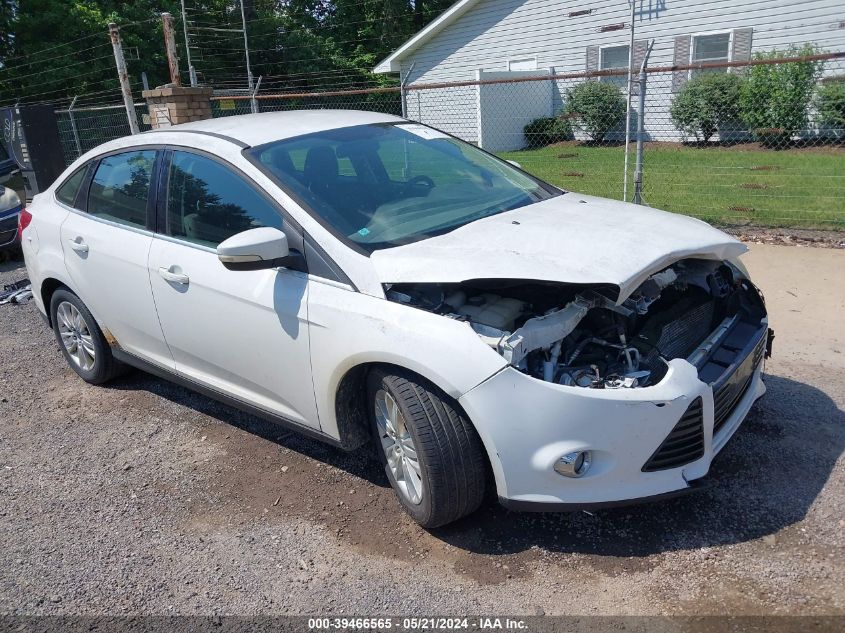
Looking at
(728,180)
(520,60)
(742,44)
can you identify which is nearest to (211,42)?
(520,60)

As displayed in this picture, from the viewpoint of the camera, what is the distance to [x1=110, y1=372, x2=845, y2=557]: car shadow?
3086mm

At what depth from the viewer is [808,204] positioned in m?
8.56

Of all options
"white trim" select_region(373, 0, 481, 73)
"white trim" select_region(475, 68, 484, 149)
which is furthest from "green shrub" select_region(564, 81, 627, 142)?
"white trim" select_region(373, 0, 481, 73)

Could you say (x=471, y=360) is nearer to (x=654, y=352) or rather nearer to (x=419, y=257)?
(x=419, y=257)

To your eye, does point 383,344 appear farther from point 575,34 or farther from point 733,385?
point 575,34

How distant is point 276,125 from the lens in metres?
4.05

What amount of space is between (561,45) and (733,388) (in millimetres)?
16499

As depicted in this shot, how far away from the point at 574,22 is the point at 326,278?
16.5 meters

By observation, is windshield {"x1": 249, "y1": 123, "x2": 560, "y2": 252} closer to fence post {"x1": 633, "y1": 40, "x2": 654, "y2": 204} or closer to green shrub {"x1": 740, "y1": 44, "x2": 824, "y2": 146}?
fence post {"x1": 633, "y1": 40, "x2": 654, "y2": 204}

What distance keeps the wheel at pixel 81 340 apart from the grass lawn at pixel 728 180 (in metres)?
6.43

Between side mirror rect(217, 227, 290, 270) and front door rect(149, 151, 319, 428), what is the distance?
5.2 inches

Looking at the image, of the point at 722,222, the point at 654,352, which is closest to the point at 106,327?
the point at 654,352

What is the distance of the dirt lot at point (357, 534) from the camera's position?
2.84 m

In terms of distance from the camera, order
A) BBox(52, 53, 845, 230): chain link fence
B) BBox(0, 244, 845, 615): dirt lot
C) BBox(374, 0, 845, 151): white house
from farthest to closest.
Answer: BBox(374, 0, 845, 151): white house → BBox(52, 53, 845, 230): chain link fence → BBox(0, 244, 845, 615): dirt lot
